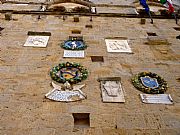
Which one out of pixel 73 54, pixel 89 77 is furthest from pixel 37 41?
pixel 89 77

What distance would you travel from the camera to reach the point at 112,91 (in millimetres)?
7676

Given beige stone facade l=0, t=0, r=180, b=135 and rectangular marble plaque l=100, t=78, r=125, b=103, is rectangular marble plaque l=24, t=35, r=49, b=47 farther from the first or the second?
rectangular marble plaque l=100, t=78, r=125, b=103

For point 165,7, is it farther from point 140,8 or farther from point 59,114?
point 59,114

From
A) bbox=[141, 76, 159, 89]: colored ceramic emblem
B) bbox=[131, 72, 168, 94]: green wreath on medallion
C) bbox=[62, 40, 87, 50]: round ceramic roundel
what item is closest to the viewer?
bbox=[131, 72, 168, 94]: green wreath on medallion

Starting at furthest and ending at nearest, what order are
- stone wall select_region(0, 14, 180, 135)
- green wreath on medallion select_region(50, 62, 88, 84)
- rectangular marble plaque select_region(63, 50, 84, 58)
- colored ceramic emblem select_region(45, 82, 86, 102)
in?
rectangular marble plaque select_region(63, 50, 84, 58), green wreath on medallion select_region(50, 62, 88, 84), colored ceramic emblem select_region(45, 82, 86, 102), stone wall select_region(0, 14, 180, 135)

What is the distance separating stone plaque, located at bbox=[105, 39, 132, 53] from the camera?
10155 mm

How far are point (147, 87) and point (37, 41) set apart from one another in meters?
4.71

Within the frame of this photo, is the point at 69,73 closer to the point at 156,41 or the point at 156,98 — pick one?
the point at 156,98

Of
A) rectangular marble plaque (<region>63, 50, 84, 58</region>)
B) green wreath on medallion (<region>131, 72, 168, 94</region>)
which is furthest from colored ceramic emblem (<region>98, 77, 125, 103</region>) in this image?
rectangular marble plaque (<region>63, 50, 84, 58</region>)

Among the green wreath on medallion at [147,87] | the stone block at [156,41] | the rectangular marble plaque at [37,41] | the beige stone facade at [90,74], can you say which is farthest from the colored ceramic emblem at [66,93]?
the stone block at [156,41]

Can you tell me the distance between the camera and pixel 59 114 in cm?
684

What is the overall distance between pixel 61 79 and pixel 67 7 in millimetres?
8089

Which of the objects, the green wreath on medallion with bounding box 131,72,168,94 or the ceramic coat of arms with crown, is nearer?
the ceramic coat of arms with crown

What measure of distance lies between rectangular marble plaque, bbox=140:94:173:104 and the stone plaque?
9.18 feet
